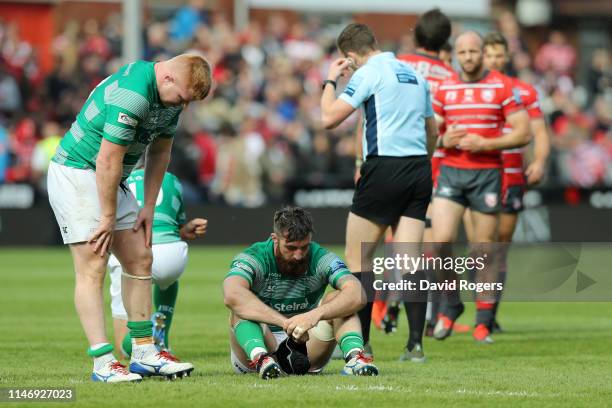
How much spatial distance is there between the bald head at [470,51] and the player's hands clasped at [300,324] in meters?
3.87

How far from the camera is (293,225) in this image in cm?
854

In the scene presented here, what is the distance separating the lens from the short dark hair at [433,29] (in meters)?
11.8

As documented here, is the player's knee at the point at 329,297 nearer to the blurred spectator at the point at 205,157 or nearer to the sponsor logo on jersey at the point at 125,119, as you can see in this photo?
the sponsor logo on jersey at the point at 125,119

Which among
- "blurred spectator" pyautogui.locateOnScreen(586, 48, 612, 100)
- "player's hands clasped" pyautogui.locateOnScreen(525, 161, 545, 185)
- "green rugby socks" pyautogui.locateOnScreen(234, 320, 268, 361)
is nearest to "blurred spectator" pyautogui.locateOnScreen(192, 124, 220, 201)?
"blurred spectator" pyautogui.locateOnScreen(586, 48, 612, 100)

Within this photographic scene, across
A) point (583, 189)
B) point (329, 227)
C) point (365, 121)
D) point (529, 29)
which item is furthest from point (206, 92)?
point (529, 29)

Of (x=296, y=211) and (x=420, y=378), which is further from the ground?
(x=296, y=211)

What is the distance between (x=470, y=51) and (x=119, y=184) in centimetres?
419

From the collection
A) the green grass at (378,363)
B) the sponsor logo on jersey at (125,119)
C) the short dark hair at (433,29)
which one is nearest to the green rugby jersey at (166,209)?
the green grass at (378,363)

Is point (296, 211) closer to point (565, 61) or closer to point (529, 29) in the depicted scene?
point (565, 61)

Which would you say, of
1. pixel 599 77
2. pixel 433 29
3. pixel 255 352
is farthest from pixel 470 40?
pixel 599 77

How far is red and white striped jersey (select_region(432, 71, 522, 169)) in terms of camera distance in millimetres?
11859

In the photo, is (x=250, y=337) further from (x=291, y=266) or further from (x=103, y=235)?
(x=103, y=235)

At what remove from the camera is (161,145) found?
8773 mm

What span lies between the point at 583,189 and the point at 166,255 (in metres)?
15.7
